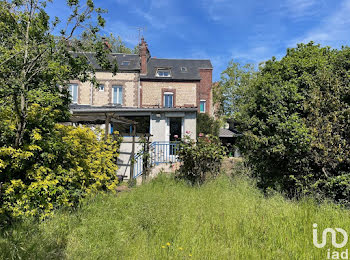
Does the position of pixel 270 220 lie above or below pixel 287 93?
below

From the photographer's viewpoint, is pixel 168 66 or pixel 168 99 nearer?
pixel 168 99

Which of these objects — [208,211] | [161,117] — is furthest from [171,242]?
[161,117]

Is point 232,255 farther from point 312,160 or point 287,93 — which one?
point 287,93

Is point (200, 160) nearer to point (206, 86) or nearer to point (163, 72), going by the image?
point (163, 72)

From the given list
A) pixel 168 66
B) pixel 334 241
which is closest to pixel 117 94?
pixel 168 66

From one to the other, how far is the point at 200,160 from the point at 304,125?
299 cm

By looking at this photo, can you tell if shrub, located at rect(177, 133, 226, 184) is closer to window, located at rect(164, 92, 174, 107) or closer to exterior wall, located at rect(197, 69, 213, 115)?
window, located at rect(164, 92, 174, 107)

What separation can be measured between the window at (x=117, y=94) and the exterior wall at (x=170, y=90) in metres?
1.97

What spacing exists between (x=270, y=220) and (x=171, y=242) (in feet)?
5.76

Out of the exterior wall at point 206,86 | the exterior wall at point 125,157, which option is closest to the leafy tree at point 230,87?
the exterior wall at point 206,86

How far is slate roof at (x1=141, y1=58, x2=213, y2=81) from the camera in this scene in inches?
846

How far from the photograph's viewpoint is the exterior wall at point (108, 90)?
20.3m

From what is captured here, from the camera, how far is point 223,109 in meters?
30.1

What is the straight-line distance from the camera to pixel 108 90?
67.8ft
